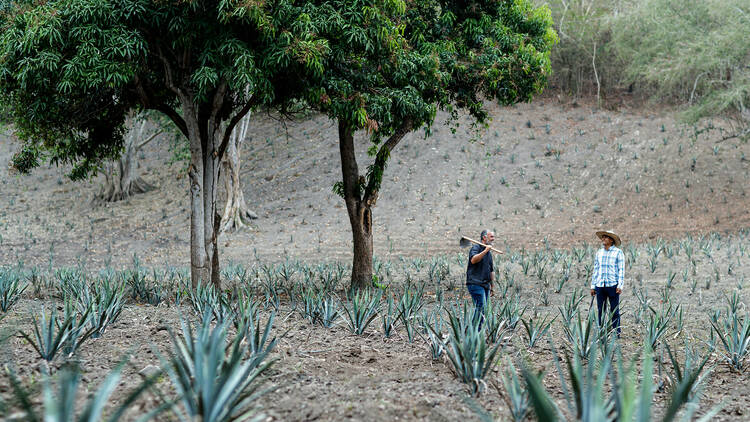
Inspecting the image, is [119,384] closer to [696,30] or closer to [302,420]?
[302,420]

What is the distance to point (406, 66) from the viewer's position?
8812mm

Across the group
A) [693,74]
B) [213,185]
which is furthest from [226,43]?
[693,74]

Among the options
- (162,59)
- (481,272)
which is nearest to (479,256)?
(481,272)

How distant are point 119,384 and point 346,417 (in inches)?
59.4

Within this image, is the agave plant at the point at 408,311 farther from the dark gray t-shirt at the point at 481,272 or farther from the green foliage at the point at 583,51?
the green foliage at the point at 583,51

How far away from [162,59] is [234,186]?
1273 centimetres

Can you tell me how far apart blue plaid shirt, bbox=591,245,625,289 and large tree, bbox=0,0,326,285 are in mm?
4453

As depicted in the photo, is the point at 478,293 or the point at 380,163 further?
the point at 380,163

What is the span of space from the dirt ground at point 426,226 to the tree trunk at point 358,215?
1655 millimetres

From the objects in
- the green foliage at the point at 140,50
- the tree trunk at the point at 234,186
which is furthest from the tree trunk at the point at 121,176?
the green foliage at the point at 140,50

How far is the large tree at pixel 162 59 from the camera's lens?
22.4 ft

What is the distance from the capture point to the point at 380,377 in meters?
4.22

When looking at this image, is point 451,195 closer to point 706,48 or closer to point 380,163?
point 706,48

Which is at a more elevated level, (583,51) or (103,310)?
(583,51)
